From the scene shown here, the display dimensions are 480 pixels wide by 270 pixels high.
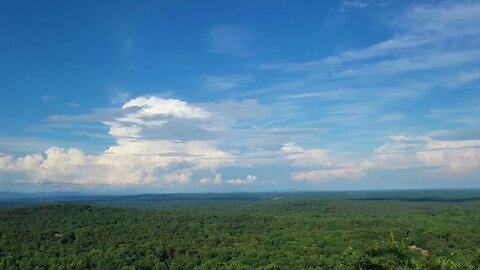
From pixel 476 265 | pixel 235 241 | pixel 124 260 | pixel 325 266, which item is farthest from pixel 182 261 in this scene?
pixel 476 265

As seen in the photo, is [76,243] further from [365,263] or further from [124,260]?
[365,263]

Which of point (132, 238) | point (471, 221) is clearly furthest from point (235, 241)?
point (471, 221)

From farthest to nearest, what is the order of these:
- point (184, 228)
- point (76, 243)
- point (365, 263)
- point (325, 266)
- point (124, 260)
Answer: point (184, 228), point (76, 243), point (124, 260), point (325, 266), point (365, 263)

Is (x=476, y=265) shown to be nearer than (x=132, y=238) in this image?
Yes

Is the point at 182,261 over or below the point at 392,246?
below

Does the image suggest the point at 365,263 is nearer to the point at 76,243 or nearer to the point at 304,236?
the point at 304,236

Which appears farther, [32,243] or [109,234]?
[109,234]

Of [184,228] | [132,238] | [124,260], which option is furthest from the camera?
[184,228]

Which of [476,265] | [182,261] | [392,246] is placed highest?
[392,246]

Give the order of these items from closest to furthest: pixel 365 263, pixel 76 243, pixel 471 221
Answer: pixel 365 263
pixel 76 243
pixel 471 221
